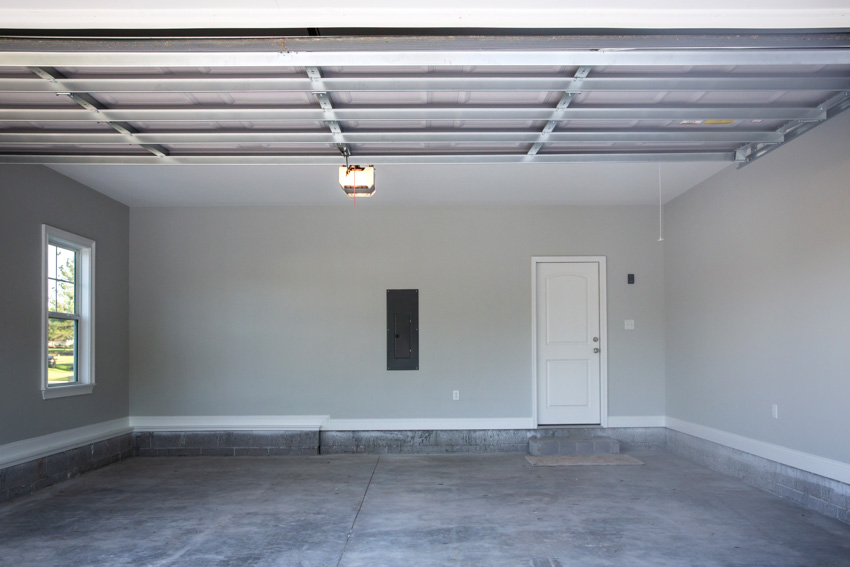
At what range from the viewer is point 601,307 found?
7.84m

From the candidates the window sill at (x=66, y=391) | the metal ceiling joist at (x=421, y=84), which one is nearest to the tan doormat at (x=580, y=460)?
the metal ceiling joist at (x=421, y=84)

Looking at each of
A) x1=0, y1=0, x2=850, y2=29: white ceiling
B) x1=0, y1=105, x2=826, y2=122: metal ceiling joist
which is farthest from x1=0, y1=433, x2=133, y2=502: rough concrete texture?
x1=0, y1=0, x2=850, y2=29: white ceiling

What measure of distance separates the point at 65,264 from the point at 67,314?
0.50 metres

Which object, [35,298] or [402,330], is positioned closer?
[35,298]

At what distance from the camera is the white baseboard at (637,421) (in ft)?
25.2

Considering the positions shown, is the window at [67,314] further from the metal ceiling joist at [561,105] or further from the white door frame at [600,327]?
the white door frame at [600,327]

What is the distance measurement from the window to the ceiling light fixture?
2.94 meters

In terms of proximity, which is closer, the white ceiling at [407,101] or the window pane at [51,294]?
the white ceiling at [407,101]

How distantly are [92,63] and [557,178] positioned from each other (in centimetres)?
438

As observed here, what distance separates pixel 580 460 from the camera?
6.96 meters

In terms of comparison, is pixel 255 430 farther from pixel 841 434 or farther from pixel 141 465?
pixel 841 434

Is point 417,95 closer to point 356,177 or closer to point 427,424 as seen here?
point 356,177

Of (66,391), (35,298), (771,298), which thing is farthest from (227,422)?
(771,298)

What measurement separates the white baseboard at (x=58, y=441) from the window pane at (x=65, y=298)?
1.18m
